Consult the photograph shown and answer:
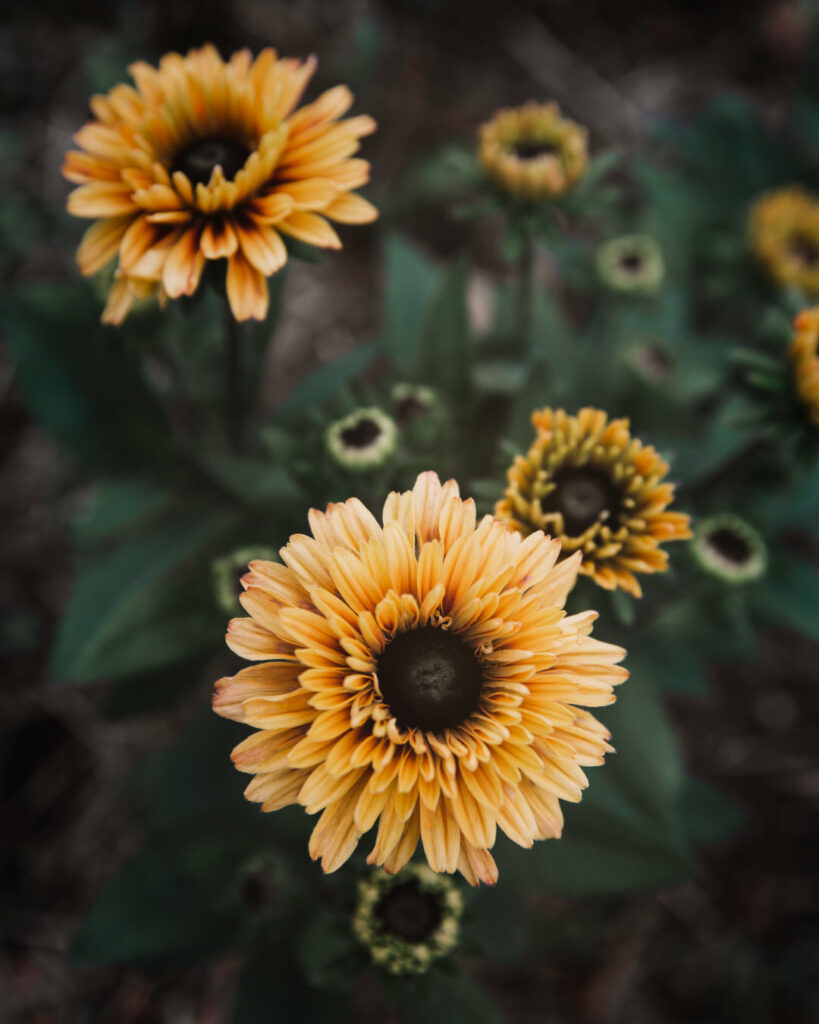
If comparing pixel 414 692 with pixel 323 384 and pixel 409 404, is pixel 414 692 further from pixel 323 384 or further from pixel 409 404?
pixel 323 384

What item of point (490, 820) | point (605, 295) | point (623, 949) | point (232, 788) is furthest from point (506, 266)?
point (490, 820)

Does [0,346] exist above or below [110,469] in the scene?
above

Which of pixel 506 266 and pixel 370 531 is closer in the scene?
pixel 370 531

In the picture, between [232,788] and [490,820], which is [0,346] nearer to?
[232,788]

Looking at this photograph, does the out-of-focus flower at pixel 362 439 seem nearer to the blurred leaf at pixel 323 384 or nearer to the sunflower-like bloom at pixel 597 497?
the sunflower-like bloom at pixel 597 497

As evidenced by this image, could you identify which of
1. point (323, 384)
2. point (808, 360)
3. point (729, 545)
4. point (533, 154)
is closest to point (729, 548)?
point (729, 545)

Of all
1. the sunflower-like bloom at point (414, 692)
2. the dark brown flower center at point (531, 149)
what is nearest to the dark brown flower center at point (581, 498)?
the sunflower-like bloom at point (414, 692)
